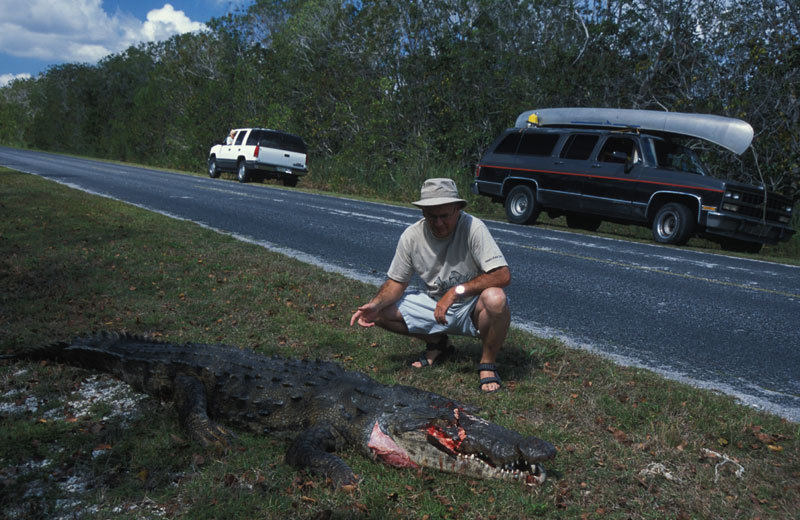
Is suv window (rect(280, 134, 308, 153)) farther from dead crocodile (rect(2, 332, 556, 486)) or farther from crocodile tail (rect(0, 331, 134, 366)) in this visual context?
dead crocodile (rect(2, 332, 556, 486))

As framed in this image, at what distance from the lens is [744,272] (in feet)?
29.1

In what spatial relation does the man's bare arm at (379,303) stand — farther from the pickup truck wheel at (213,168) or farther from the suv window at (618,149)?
the pickup truck wheel at (213,168)

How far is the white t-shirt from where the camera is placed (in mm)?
4043

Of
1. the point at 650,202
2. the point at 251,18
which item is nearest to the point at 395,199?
→ the point at 650,202

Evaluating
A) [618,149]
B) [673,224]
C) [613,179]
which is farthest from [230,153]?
[673,224]

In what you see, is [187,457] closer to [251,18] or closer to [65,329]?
[65,329]

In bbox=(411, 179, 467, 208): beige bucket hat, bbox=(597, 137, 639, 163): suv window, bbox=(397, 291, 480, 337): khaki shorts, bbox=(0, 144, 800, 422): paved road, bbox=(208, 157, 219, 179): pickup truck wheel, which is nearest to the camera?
bbox=(411, 179, 467, 208): beige bucket hat

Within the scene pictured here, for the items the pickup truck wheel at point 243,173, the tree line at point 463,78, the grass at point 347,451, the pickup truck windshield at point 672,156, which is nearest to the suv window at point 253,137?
the pickup truck wheel at point 243,173

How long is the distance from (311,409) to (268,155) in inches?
875

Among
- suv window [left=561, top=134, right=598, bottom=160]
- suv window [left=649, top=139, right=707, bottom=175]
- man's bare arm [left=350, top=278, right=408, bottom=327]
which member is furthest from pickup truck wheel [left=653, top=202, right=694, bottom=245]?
man's bare arm [left=350, top=278, right=408, bottom=327]

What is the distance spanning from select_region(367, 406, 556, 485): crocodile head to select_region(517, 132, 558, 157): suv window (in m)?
Result: 12.4

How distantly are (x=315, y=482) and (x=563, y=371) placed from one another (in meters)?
2.12

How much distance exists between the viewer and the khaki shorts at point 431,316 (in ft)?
13.6

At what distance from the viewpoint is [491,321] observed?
13.0ft
